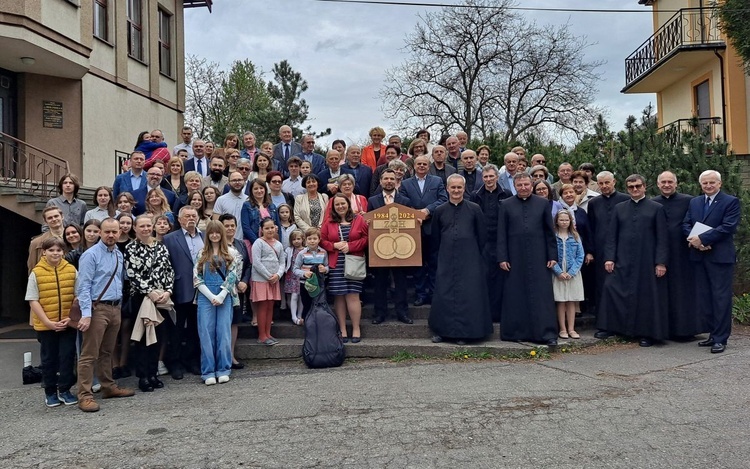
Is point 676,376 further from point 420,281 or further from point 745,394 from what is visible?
point 420,281

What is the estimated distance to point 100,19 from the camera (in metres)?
16.0

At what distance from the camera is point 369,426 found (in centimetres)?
480

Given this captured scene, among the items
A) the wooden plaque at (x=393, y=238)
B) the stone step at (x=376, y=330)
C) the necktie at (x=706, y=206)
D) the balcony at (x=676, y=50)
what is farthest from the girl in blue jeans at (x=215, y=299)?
the balcony at (x=676, y=50)

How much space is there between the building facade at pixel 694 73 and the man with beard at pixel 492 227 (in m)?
10.3

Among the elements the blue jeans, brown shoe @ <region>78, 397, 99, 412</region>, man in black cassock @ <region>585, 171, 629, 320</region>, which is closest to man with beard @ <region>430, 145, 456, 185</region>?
man in black cassock @ <region>585, 171, 629, 320</region>

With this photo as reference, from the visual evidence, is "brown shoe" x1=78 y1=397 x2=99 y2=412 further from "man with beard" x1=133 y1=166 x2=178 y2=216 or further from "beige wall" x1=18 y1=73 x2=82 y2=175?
"beige wall" x1=18 y1=73 x2=82 y2=175

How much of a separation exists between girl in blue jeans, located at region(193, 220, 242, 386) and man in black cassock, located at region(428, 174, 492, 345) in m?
2.60

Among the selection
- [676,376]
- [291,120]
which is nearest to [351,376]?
[676,376]

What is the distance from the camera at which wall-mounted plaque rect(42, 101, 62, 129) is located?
1431 centimetres

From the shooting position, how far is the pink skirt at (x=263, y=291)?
7172 millimetres

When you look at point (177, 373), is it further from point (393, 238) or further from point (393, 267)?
point (393, 238)

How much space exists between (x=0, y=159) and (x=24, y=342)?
544 cm

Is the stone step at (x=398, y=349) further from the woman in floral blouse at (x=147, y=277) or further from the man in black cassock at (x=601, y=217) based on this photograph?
the woman in floral blouse at (x=147, y=277)

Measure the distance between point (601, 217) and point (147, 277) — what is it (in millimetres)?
5843
